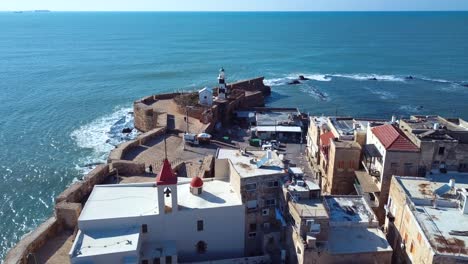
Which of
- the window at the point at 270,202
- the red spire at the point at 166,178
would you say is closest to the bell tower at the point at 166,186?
the red spire at the point at 166,178

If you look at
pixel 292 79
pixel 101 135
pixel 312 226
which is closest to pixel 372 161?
pixel 312 226

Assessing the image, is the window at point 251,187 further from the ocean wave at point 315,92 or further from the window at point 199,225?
the ocean wave at point 315,92

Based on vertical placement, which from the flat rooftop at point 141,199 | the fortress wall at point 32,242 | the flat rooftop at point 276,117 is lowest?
the fortress wall at point 32,242

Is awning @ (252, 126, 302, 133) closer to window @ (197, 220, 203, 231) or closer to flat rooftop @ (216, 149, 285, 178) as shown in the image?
flat rooftop @ (216, 149, 285, 178)

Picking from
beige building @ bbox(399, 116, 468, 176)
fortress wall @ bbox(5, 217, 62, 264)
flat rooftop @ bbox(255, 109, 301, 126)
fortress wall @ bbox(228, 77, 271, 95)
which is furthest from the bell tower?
fortress wall @ bbox(228, 77, 271, 95)

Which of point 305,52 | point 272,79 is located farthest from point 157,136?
point 305,52

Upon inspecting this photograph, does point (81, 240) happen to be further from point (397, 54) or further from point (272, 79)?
point (397, 54)
